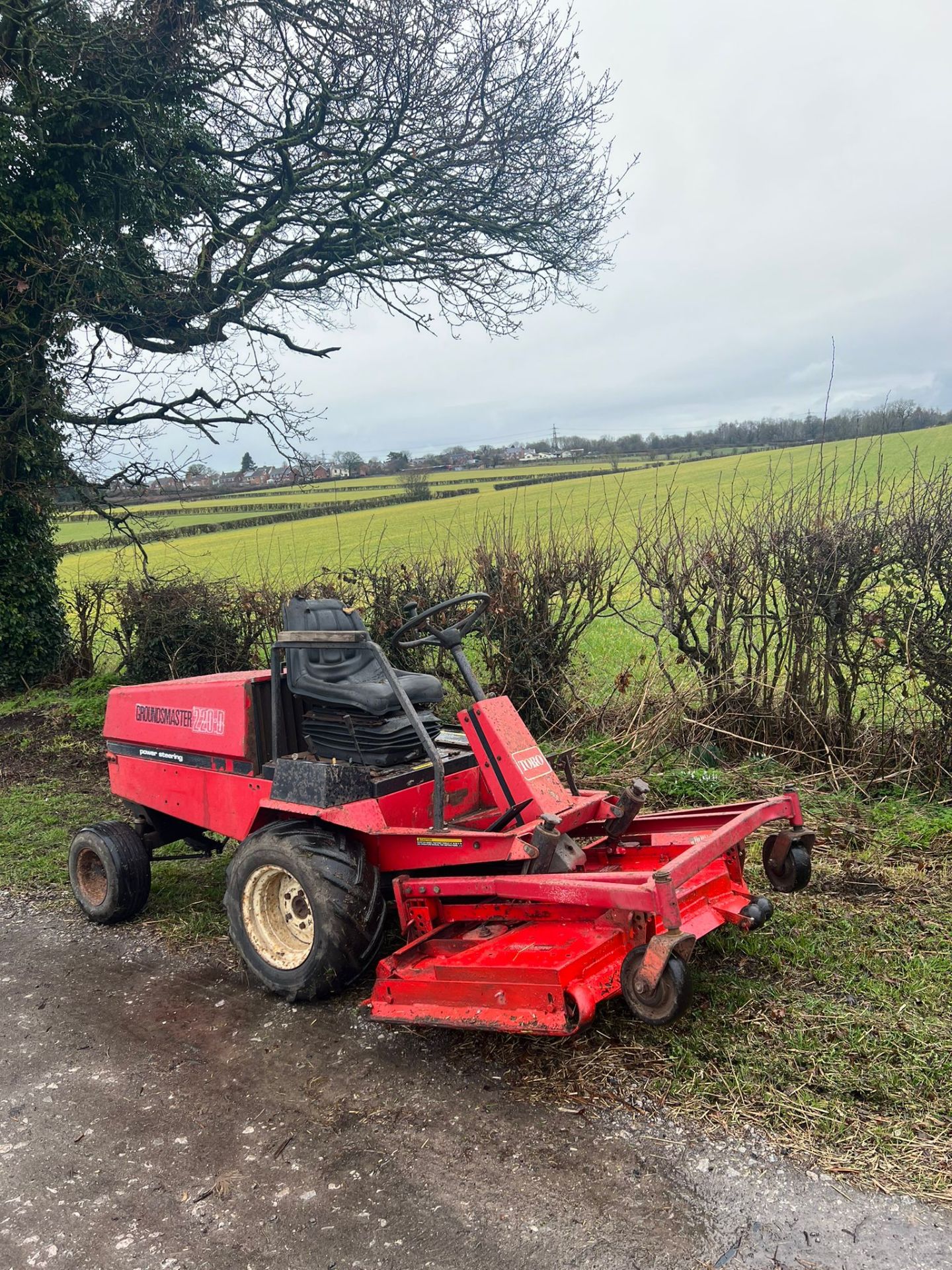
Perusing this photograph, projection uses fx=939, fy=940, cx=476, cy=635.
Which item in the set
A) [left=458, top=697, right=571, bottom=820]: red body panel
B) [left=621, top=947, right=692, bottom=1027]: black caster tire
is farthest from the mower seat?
[left=621, top=947, right=692, bottom=1027]: black caster tire

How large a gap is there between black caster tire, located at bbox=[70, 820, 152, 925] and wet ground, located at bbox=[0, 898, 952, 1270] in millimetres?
1055

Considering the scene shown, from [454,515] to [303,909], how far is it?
27.1 feet

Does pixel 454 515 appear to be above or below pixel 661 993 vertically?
above

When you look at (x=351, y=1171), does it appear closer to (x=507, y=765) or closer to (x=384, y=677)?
(x=507, y=765)

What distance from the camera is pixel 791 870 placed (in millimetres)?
3992

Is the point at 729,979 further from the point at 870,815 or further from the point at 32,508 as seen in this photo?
the point at 32,508

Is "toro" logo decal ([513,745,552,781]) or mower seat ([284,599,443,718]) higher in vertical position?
mower seat ([284,599,443,718])

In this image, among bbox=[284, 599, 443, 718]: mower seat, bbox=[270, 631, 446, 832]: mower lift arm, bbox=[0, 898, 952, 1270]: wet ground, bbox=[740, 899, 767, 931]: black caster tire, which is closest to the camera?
bbox=[0, 898, 952, 1270]: wet ground

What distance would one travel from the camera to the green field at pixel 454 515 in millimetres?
8883

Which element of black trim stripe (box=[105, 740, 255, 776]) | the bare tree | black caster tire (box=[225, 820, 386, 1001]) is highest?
the bare tree

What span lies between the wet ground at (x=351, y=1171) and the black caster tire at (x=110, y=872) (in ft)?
3.46

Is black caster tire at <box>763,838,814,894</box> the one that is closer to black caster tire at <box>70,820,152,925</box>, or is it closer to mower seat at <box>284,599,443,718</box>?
mower seat at <box>284,599,443,718</box>

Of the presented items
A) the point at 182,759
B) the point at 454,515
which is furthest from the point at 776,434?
the point at 182,759

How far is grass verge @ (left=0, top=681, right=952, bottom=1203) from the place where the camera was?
117 inches
